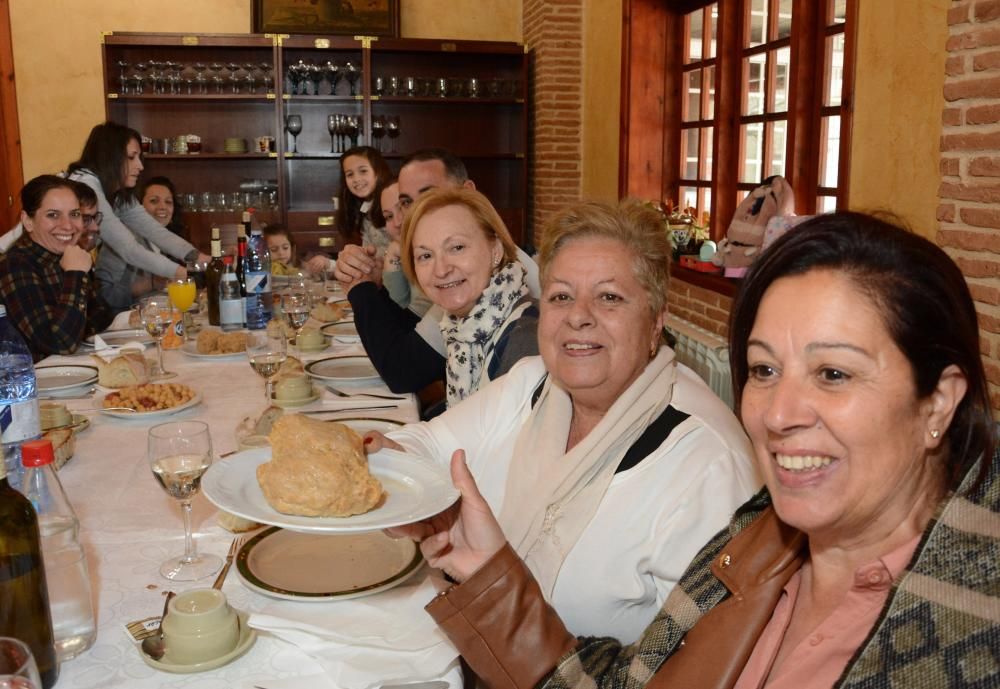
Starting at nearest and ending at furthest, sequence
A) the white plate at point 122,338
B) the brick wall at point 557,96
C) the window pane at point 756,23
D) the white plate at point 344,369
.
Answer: the white plate at point 344,369 → the white plate at point 122,338 → the window pane at point 756,23 → the brick wall at point 557,96

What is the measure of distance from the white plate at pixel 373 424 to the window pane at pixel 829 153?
3.10m

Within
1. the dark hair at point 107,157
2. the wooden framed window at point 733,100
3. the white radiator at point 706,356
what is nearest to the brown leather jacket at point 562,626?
the white radiator at point 706,356

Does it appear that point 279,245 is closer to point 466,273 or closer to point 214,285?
point 214,285

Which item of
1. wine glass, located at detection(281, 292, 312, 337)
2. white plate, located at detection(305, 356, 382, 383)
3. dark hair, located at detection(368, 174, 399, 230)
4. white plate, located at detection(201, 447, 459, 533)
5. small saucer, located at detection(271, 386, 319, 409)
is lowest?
small saucer, located at detection(271, 386, 319, 409)

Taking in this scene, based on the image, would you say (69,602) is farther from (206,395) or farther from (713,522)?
(206,395)

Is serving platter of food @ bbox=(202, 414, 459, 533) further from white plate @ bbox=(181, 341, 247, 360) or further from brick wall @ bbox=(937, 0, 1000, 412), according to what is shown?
brick wall @ bbox=(937, 0, 1000, 412)

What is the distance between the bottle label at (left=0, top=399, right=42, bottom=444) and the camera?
4.77ft

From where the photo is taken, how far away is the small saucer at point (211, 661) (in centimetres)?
111

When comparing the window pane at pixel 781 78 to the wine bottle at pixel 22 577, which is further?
the window pane at pixel 781 78

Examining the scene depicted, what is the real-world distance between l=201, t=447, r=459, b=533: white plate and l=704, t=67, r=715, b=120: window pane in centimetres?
454

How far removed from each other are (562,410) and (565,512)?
9.5 inches

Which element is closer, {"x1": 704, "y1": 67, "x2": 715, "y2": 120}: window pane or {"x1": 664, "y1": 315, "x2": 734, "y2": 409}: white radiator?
{"x1": 664, "y1": 315, "x2": 734, "y2": 409}: white radiator

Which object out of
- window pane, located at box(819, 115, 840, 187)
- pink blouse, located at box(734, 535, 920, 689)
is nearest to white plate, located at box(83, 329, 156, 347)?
pink blouse, located at box(734, 535, 920, 689)

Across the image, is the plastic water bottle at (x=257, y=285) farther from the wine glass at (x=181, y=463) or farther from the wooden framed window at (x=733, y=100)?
the wooden framed window at (x=733, y=100)
